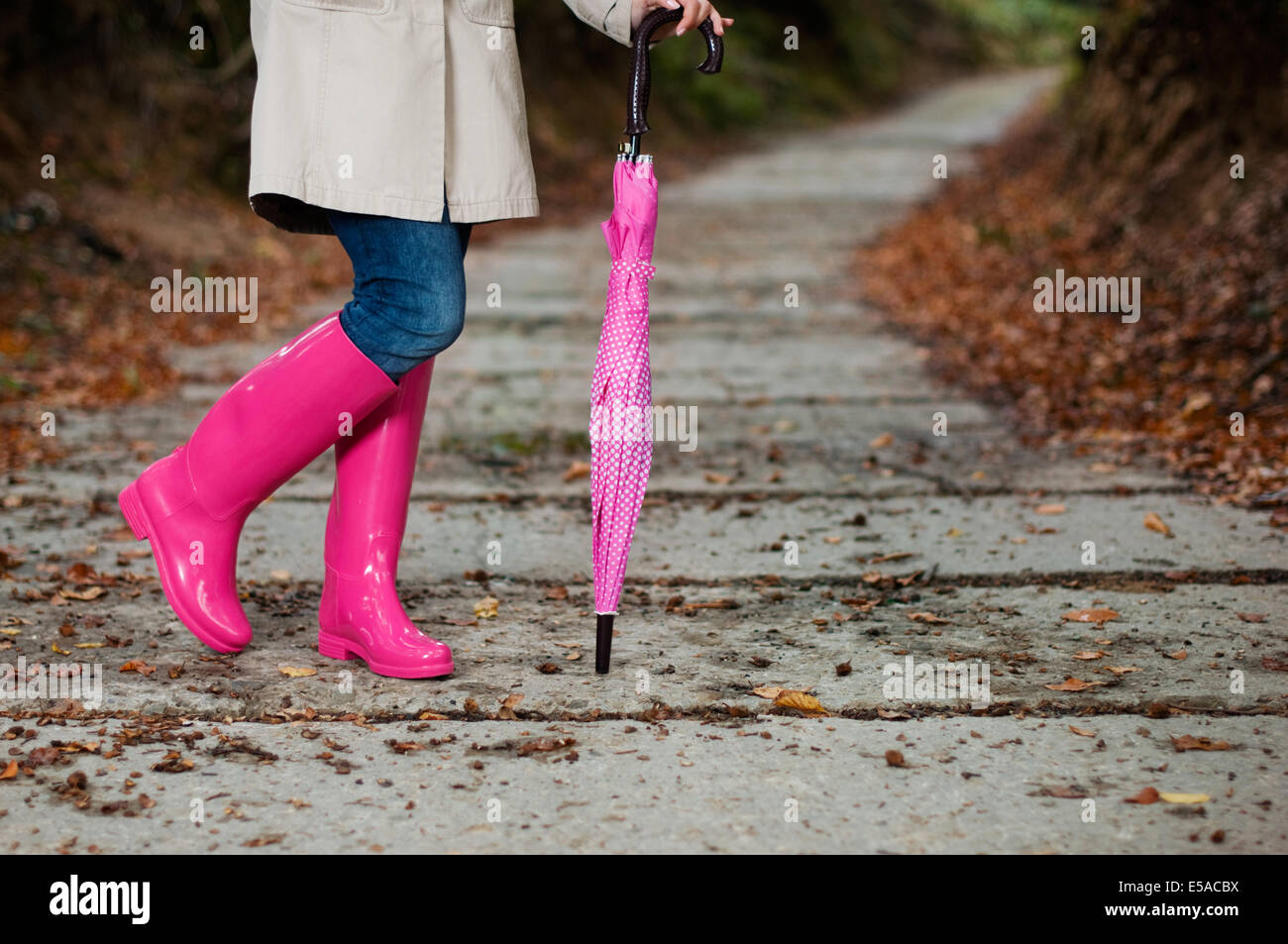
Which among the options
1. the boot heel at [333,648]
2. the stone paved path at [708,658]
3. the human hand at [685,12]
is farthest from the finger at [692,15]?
the boot heel at [333,648]

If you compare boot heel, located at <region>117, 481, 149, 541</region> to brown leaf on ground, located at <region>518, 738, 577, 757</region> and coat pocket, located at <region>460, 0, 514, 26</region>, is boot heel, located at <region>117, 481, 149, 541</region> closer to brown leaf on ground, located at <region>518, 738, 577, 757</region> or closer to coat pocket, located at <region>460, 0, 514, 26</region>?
brown leaf on ground, located at <region>518, 738, 577, 757</region>

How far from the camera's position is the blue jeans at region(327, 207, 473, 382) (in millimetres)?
2551

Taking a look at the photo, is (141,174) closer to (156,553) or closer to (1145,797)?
(156,553)

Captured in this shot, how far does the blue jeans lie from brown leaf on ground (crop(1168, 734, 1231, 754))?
1.50 m

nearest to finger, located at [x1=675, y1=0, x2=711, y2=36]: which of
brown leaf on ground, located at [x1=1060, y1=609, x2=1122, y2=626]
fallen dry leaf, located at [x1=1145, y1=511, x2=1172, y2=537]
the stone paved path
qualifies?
the stone paved path

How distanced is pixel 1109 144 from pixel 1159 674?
784 centimetres

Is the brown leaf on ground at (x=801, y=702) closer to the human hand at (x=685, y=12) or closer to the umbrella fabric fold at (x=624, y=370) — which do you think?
the umbrella fabric fold at (x=624, y=370)

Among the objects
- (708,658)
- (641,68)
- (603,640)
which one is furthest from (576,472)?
(641,68)

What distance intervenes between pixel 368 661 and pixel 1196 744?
1.60 meters

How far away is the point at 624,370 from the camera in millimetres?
2607

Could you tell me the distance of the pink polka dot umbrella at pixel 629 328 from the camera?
2.59m

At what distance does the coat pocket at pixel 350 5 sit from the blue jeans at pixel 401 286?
1.20 feet

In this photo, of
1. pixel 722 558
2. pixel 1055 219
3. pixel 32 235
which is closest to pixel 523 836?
pixel 722 558

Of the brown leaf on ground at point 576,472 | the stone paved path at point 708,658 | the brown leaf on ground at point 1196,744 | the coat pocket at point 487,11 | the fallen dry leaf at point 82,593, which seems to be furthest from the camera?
the brown leaf on ground at point 576,472
